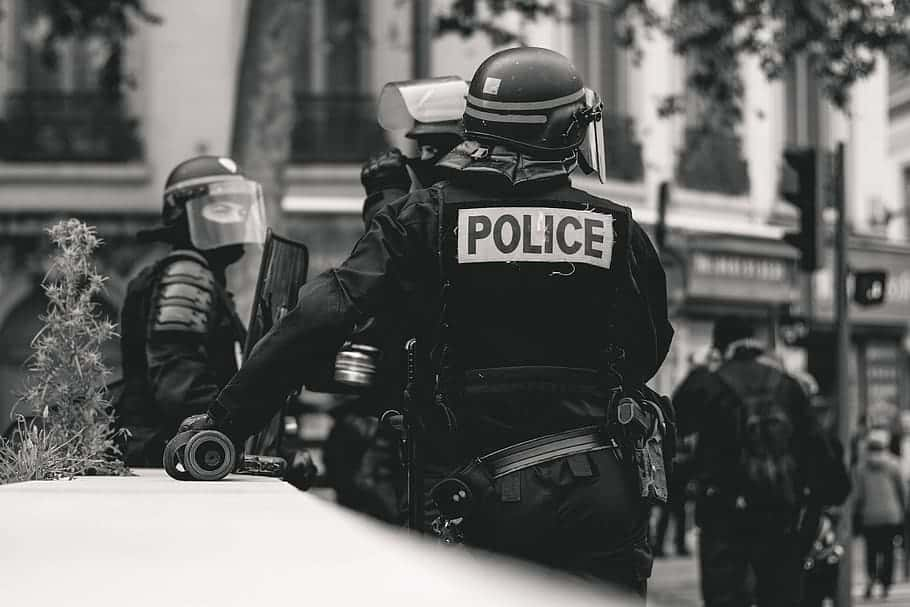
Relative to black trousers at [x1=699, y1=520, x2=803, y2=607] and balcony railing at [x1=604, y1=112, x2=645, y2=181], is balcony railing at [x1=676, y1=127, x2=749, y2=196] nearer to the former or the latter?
balcony railing at [x1=604, y1=112, x2=645, y2=181]

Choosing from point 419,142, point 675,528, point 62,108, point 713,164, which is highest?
point 62,108

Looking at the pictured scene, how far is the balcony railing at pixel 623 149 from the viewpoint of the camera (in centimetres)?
1980

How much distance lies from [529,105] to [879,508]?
11.3 m

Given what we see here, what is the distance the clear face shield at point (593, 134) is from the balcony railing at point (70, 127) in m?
14.8

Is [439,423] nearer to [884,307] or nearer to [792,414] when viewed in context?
[792,414]

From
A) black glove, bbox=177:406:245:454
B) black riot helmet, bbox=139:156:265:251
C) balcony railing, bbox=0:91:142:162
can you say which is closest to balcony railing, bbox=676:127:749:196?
balcony railing, bbox=0:91:142:162

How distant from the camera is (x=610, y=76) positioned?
2027 cm

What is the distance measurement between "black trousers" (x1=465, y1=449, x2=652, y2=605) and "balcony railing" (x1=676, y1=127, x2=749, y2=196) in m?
17.4

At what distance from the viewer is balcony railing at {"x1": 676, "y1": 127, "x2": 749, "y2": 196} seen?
20672 millimetres

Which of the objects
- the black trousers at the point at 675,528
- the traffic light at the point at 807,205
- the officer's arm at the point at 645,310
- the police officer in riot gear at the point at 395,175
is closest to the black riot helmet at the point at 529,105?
the officer's arm at the point at 645,310

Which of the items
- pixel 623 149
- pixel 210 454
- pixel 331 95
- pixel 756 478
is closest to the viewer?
pixel 210 454

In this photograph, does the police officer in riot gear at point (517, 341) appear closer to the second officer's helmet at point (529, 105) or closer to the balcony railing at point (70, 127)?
the second officer's helmet at point (529, 105)

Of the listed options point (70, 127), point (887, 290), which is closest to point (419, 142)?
point (70, 127)

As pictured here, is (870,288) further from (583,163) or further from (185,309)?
(583,163)
